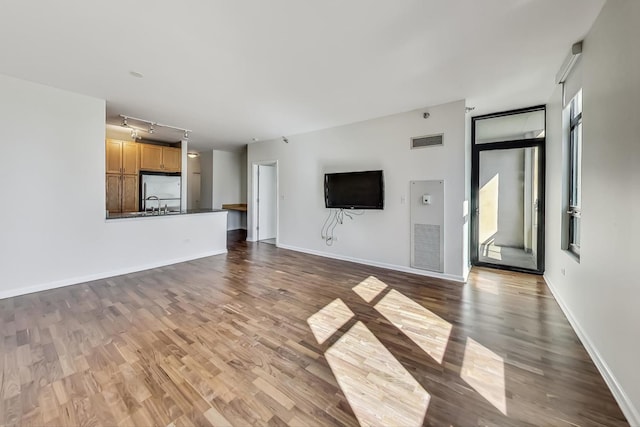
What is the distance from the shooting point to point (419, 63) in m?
2.84

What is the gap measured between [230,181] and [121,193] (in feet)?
11.5

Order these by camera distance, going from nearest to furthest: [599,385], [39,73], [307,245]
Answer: [599,385]
[39,73]
[307,245]

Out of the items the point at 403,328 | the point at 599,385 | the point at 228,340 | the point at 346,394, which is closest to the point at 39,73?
the point at 228,340

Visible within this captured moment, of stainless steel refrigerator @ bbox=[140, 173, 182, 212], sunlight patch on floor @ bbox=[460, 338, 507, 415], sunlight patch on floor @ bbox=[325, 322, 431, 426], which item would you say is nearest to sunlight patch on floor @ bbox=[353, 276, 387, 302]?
sunlight patch on floor @ bbox=[325, 322, 431, 426]

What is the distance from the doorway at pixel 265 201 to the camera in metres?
7.20

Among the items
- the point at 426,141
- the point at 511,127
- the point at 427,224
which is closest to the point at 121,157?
the point at 426,141

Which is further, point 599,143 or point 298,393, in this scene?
point 599,143

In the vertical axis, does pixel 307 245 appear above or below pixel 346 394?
above

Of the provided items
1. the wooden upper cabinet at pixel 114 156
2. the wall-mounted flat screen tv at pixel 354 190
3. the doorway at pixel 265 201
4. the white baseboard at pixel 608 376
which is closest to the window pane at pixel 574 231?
the white baseboard at pixel 608 376

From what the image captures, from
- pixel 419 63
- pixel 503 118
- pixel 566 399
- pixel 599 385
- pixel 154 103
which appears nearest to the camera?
pixel 566 399

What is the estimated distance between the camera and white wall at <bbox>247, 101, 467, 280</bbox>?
405 cm

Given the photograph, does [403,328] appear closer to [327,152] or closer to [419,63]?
[419,63]

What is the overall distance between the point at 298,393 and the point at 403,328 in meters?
1.32

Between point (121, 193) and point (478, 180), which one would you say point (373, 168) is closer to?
point (478, 180)
